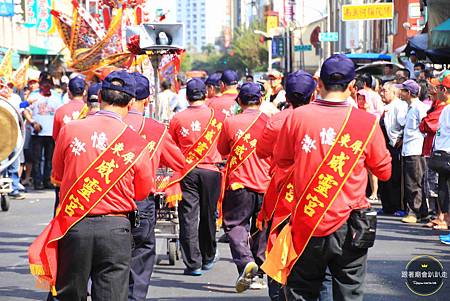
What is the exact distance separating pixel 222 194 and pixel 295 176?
3628 millimetres

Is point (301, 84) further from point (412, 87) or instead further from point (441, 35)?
point (441, 35)

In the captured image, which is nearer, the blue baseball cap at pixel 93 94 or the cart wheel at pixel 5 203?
the blue baseball cap at pixel 93 94

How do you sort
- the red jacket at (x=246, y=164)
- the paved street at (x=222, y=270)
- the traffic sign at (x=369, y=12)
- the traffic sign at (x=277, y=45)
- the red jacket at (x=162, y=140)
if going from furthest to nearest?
the traffic sign at (x=277, y=45) < the traffic sign at (x=369, y=12) < the red jacket at (x=246, y=164) < the paved street at (x=222, y=270) < the red jacket at (x=162, y=140)

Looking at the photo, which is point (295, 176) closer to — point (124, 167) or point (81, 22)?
point (124, 167)

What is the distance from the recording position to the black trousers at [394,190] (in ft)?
50.4

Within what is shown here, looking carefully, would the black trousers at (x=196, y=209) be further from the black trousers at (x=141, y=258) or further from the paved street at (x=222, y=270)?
the black trousers at (x=141, y=258)

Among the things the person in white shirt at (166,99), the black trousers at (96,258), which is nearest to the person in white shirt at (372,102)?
the person in white shirt at (166,99)

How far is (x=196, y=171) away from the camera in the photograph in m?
10.5

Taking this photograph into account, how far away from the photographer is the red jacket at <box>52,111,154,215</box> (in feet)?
21.0

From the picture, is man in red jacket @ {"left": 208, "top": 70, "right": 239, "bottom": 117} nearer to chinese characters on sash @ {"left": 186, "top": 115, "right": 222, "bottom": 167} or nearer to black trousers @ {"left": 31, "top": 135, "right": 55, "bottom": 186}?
chinese characters on sash @ {"left": 186, "top": 115, "right": 222, "bottom": 167}

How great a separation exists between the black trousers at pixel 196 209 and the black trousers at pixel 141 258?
2.32m

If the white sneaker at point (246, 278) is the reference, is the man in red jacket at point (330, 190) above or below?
above

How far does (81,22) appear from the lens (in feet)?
53.8

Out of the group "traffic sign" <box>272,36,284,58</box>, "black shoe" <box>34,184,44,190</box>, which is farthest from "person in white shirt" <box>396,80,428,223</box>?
"traffic sign" <box>272,36,284,58</box>
